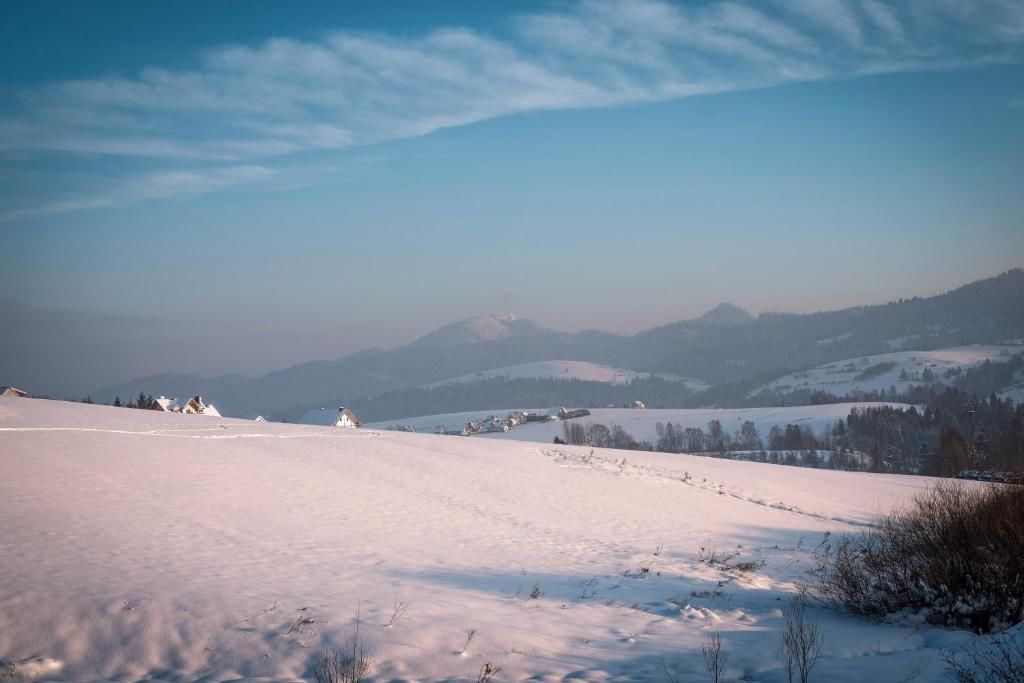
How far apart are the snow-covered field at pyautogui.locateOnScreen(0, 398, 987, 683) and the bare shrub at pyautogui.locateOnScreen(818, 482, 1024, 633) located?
815mm

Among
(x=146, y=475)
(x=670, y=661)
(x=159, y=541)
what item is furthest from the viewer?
(x=146, y=475)

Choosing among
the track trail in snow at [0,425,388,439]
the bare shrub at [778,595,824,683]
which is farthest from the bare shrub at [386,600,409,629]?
the track trail in snow at [0,425,388,439]

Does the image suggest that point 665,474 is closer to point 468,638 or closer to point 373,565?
point 373,565

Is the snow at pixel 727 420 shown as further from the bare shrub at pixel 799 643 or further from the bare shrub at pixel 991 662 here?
the bare shrub at pixel 991 662

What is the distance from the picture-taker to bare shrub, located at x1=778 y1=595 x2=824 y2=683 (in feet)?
27.7

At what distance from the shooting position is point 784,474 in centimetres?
4450

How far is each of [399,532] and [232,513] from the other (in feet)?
16.6

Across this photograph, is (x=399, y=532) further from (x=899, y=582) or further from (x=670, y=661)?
(x=899, y=582)

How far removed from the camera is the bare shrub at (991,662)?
728 centimetres

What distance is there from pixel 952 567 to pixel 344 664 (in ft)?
36.2

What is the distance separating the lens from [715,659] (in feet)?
29.6

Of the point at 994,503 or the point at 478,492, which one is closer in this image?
the point at 994,503

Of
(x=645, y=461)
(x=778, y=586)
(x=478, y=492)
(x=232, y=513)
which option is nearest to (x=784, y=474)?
(x=645, y=461)

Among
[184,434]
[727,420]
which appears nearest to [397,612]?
[184,434]
